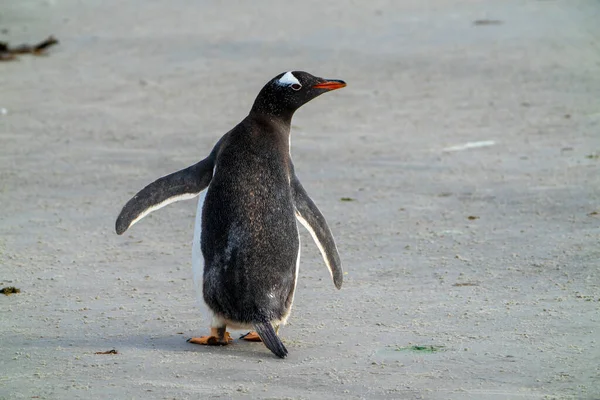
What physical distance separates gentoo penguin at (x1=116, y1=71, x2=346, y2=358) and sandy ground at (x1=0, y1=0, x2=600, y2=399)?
178mm

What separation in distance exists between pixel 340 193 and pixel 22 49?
5.07m

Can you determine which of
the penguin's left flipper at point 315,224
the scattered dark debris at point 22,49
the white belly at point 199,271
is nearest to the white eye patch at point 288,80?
the penguin's left flipper at point 315,224

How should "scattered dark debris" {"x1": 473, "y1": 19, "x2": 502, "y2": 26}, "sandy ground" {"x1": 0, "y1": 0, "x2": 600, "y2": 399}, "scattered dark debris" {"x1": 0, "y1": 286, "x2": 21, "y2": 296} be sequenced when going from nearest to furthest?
"sandy ground" {"x1": 0, "y1": 0, "x2": 600, "y2": 399}, "scattered dark debris" {"x1": 0, "y1": 286, "x2": 21, "y2": 296}, "scattered dark debris" {"x1": 473, "y1": 19, "x2": 502, "y2": 26}

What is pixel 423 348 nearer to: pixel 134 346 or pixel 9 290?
pixel 134 346

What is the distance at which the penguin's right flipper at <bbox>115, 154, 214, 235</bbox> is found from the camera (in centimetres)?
433

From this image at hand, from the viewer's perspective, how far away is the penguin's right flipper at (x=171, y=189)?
4.33 meters

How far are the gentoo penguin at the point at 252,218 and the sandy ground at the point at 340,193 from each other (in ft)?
0.59

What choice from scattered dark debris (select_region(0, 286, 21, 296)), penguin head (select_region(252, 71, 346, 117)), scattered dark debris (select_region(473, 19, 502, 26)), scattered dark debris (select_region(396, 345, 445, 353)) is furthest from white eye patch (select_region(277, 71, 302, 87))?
scattered dark debris (select_region(473, 19, 502, 26))

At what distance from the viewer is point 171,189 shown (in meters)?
4.36

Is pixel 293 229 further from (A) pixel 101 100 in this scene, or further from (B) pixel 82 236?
(A) pixel 101 100

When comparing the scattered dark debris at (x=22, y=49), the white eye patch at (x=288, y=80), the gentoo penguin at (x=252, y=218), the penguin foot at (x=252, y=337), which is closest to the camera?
the gentoo penguin at (x=252, y=218)

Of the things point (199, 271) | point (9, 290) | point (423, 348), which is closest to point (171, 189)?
point (199, 271)

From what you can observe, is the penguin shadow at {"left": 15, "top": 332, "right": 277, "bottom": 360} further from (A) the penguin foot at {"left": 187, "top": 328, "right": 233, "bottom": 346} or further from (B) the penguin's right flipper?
(B) the penguin's right flipper

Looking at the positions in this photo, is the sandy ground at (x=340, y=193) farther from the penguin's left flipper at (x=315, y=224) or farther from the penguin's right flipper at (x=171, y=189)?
the penguin's right flipper at (x=171, y=189)
